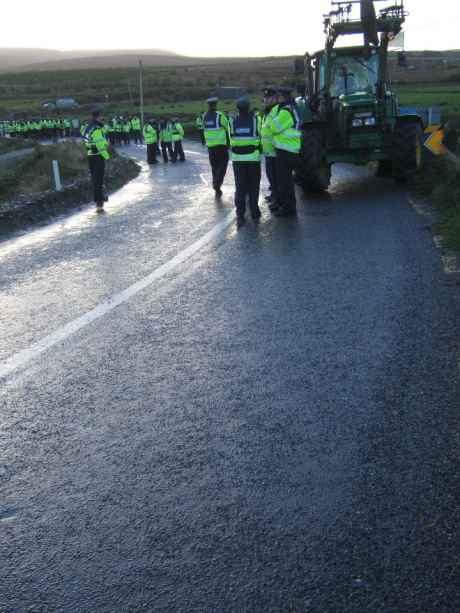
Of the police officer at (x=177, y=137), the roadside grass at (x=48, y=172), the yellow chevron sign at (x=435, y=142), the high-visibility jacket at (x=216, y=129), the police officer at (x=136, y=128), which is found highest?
the high-visibility jacket at (x=216, y=129)

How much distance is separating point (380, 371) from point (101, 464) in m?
2.03

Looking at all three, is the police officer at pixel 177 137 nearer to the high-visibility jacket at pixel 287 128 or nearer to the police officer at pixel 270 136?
the police officer at pixel 270 136

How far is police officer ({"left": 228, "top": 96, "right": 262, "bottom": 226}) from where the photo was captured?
11992 mm

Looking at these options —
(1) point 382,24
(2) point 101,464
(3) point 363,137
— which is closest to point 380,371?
(2) point 101,464

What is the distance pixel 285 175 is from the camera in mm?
12203

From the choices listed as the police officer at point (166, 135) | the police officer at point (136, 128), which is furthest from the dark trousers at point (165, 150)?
the police officer at point (136, 128)

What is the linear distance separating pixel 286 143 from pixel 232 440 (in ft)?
28.5

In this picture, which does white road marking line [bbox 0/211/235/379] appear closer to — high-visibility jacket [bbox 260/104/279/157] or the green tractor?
high-visibility jacket [bbox 260/104/279/157]

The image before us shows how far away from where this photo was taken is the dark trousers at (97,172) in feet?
50.2

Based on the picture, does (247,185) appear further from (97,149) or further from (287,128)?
(97,149)

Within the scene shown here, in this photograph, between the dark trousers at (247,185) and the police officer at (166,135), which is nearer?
the dark trousers at (247,185)

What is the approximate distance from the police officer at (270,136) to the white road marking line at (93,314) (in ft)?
9.30

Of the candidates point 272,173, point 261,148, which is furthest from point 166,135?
point 261,148

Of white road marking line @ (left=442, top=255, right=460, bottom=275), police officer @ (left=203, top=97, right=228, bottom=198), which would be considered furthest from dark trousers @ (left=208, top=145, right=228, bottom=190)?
white road marking line @ (left=442, top=255, right=460, bottom=275)
